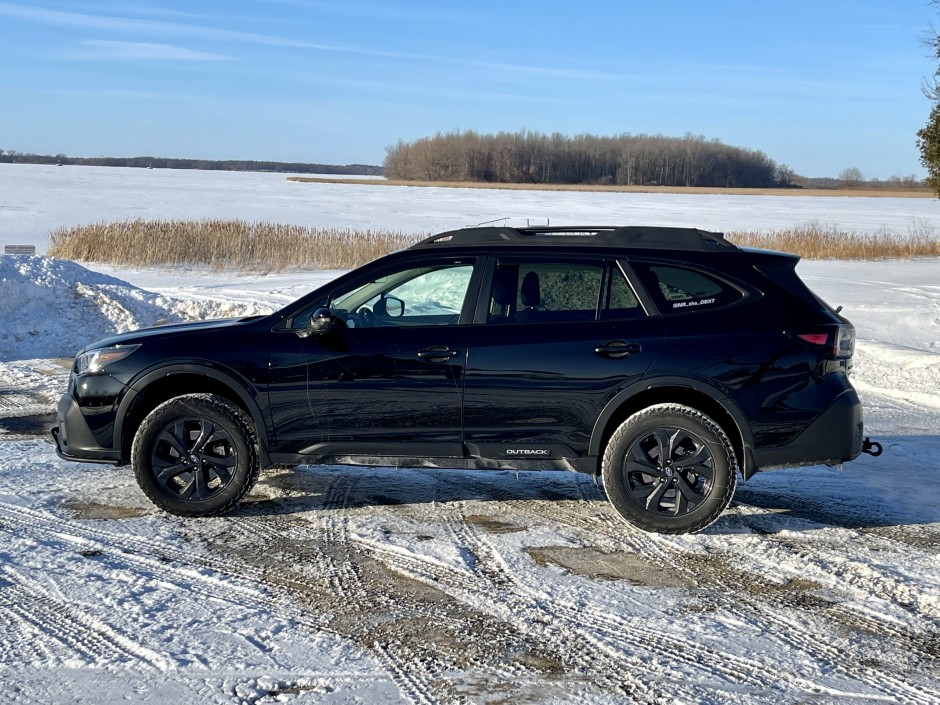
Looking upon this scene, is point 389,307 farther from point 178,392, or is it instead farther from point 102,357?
point 102,357

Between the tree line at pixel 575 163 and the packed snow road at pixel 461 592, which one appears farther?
the tree line at pixel 575 163

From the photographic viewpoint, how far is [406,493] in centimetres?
670

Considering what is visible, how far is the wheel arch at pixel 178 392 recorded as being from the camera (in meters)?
6.02

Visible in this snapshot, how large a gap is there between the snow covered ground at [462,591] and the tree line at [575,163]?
108 m

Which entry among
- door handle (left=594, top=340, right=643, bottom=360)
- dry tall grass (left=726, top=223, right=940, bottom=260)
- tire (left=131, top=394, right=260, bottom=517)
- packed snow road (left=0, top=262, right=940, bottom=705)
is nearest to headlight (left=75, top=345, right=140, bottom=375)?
tire (left=131, top=394, right=260, bottom=517)

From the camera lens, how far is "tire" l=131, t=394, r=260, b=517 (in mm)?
6000

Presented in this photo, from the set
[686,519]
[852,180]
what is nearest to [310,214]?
[686,519]

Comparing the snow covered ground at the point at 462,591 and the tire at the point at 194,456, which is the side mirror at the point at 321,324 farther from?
the snow covered ground at the point at 462,591

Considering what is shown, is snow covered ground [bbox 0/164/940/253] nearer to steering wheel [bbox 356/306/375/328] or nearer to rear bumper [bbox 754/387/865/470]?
steering wheel [bbox 356/306/375/328]

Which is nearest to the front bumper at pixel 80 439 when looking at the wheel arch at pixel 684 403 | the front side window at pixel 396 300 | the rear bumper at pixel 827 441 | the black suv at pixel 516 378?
the black suv at pixel 516 378

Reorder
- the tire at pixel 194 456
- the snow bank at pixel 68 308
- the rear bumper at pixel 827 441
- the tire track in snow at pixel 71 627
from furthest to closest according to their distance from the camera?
the snow bank at pixel 68 308 < the tire at pixel 194 456 < the rear bumper at pixel 827 441 < the tire track in snow at pixel 71 627

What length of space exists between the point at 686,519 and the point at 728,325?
1156 mm

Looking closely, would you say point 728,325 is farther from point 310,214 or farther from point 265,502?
point 310,214

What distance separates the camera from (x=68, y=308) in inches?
540
